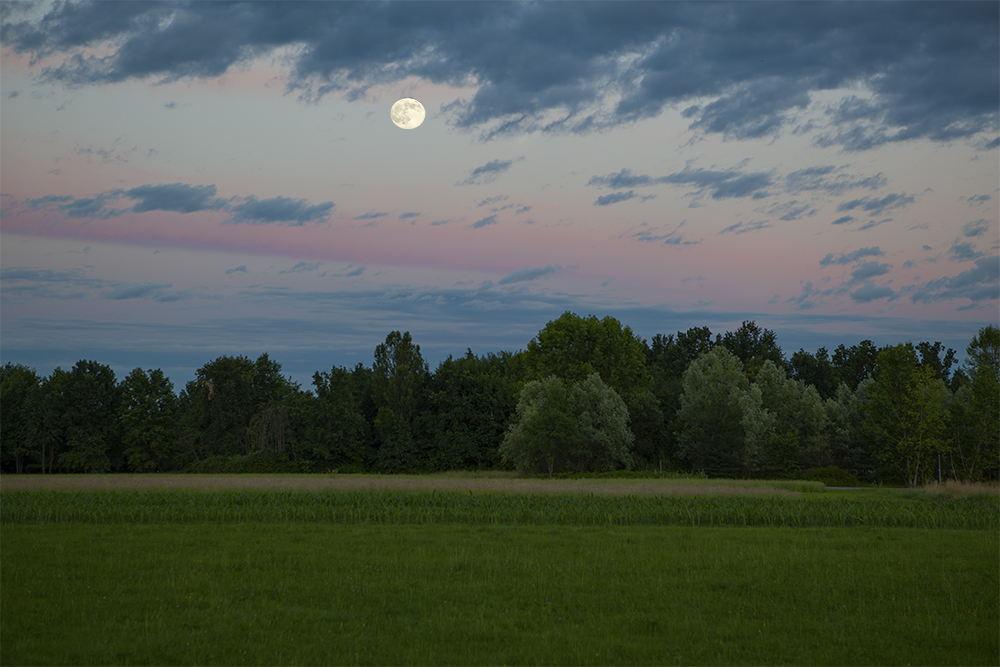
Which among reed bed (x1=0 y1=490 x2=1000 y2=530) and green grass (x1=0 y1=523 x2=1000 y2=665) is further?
reed bed (x1=0 y1=490 x2=1000 y2=530)

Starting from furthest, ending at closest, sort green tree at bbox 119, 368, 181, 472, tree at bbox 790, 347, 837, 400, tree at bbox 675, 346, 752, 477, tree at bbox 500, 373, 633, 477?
tree at bbox 790, 347, 837, 400, green tree at bbox 119, 368, 181, 472, tree at bbox 675, 346, 752, 477, tree at bbox 500, 373, 633, 477

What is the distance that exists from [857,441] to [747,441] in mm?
13423

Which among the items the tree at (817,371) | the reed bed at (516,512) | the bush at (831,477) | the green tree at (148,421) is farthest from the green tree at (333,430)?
the tree at (817,371)

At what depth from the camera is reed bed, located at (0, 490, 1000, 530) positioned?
28.8 meters

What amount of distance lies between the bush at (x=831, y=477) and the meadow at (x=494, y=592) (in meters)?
36.9

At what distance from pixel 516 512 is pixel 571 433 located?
37.6 m

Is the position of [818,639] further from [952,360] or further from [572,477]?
[952,360]

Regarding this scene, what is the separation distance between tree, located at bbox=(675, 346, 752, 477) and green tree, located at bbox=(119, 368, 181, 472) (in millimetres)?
67297

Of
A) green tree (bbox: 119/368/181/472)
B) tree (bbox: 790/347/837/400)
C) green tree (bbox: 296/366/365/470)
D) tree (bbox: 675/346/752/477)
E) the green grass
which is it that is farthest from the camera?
tree (bbox: 790/347/837/400)

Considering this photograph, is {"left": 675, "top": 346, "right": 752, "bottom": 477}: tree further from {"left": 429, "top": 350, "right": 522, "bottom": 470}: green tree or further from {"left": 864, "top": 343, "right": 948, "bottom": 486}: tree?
{"left": 429, "top": 350, "right": 522, "bottom": 470}: green tree

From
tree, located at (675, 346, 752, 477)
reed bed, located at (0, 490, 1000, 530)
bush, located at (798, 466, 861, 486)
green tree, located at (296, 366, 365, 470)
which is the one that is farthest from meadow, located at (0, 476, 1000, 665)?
green tree, located at (296, 366, 365, 470)

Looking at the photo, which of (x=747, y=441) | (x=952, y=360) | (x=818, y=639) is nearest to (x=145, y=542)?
(x=818, y=639)

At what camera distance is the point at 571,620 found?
44.1 feet

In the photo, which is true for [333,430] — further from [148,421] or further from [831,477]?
[831,477]
